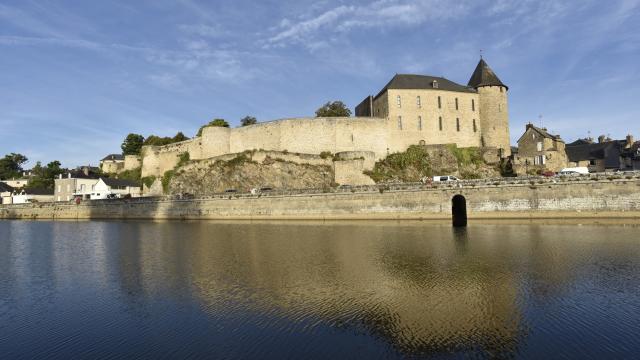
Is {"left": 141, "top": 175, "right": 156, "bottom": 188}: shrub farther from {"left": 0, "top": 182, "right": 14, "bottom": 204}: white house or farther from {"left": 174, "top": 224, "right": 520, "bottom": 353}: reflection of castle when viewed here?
{"left": 174, "top": 224, "right": 520, "bottom": 353}: reflection of castle

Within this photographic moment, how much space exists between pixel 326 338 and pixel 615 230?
64.2 ft

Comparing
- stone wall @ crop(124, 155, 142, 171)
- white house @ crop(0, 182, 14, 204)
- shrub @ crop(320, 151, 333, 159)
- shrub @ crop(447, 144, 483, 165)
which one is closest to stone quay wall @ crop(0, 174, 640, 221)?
shrub @ crop(320, 151, 333, 159)

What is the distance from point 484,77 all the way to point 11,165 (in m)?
84.6

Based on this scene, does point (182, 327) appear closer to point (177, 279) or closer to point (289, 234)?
point (177, 279)

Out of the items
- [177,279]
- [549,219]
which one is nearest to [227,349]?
[177,279]

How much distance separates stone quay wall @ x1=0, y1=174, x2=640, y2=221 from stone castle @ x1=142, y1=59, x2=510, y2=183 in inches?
309

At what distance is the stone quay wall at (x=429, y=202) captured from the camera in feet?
85.5

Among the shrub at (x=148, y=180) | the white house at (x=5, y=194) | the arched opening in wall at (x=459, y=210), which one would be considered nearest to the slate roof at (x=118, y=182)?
the shrub at (x=148, y=180)

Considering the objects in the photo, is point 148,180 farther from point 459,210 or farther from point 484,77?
point 484,77

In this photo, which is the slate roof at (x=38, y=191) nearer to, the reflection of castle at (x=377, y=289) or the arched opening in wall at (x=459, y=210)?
the reflection of castle at (x=377, y=289)

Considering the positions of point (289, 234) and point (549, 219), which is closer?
point (289, 234)

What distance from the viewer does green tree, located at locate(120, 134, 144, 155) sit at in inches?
2463

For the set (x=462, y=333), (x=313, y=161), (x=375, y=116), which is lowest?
(x=462, y=333)

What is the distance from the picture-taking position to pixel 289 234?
24.0 m
